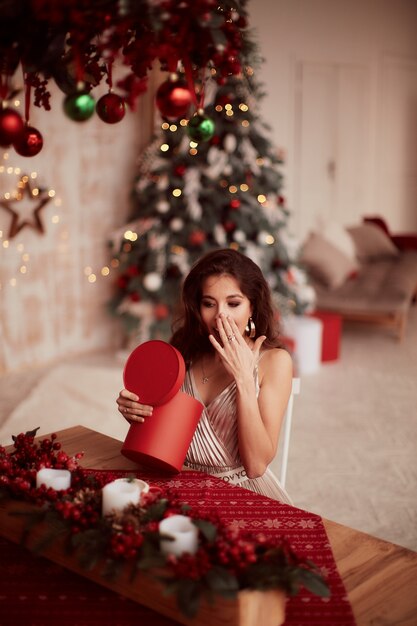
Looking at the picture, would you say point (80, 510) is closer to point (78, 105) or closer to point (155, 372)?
point (155, 372)

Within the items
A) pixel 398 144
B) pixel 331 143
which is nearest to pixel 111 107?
pixel 331 143

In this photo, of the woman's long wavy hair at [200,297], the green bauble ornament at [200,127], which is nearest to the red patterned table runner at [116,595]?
the woman's long wavy hair at [200,297]

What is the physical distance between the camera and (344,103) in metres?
8.55

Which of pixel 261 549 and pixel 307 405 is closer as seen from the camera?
pixel 261 549

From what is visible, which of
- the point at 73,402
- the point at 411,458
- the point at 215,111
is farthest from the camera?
the point at 215,111

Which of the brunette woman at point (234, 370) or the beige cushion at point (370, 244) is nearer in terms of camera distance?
the brunette woman at point (234, 370)

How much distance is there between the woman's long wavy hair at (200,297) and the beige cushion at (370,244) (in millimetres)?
5083

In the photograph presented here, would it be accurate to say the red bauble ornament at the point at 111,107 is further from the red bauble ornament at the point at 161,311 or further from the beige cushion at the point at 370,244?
the beige cushion at the point at 370,244

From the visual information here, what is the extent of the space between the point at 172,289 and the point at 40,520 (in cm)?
366

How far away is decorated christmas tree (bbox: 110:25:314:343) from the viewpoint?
4926 millimetres

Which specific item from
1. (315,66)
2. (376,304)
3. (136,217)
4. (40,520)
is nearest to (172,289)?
(136,217)

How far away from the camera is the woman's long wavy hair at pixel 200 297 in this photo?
211 cm

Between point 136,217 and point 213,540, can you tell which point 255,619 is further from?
→ point 136,217

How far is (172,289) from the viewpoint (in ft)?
16.6
